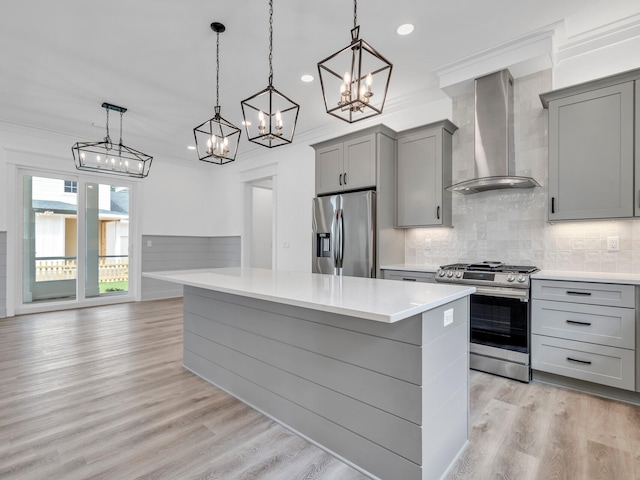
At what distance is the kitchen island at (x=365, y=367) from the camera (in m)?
1.50

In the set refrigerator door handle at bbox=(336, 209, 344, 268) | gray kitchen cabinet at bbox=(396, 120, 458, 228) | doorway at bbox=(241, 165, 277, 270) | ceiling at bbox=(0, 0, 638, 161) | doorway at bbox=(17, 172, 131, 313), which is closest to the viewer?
ceiling at bbox=(0, 0, 638, 161)

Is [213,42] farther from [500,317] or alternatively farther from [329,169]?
[500,317]

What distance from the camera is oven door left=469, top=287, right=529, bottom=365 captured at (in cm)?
277

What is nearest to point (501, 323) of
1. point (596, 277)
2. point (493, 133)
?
point (596, 277)

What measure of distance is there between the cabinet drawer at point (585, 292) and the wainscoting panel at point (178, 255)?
5298 mm

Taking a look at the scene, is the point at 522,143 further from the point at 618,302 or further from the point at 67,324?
the point at 67,324

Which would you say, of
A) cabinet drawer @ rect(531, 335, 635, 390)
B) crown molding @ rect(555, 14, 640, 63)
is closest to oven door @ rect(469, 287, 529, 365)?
cabinet drawer @ rect(531, 335, 635, 390)

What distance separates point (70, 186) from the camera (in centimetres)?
561

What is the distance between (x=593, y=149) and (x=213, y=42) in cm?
333

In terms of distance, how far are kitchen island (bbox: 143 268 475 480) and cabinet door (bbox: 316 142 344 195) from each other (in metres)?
2.06

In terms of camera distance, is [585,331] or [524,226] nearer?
[585,331]

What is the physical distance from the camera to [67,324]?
15.0 feet

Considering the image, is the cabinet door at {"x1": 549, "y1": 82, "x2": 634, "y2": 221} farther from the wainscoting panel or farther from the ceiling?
the wainscoting panel

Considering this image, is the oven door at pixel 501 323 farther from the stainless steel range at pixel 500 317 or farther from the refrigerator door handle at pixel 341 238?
the refrigerator door handle at pixel 341 238
